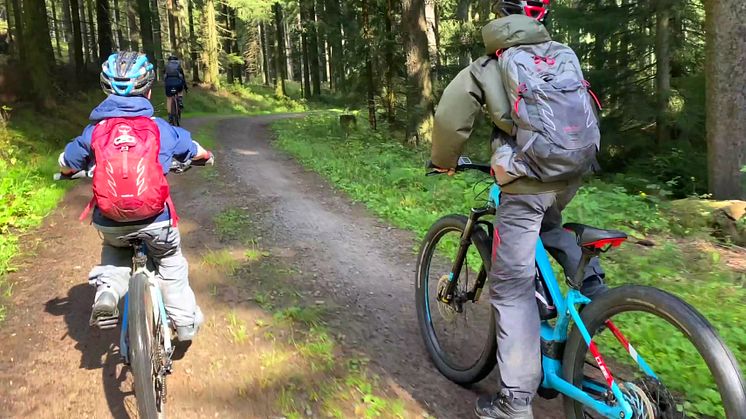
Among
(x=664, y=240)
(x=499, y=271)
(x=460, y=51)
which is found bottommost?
(x=664, y=240)

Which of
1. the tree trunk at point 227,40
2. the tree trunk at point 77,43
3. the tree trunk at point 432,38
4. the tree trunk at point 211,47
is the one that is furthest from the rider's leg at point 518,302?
the tree trunk at point 227,40

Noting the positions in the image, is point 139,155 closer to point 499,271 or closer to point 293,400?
point 293,400

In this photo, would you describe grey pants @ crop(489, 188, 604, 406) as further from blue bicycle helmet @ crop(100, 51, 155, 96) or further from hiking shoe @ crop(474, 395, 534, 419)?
blue bicycle helmet @ crop(100, 51, 155, 96)

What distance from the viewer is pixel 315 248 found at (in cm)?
628

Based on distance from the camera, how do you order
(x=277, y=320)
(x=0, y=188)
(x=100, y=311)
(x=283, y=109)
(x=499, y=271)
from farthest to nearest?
(x=283, y=109) → (x=0, y=188) → (x=277, y=320) → (x=100, y=311) → (x=499, y=271)

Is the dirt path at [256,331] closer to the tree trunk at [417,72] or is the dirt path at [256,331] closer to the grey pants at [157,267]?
the grey pants at [157,267]

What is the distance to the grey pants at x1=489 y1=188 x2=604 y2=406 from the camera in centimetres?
268

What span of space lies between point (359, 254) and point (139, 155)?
347cm

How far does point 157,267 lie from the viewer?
3.47m

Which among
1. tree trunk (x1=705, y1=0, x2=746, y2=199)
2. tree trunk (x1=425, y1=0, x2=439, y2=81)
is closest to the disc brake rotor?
tree trunk (x1=705, y1=0, x2=746, y2=199)

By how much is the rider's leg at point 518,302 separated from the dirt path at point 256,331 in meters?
0.53

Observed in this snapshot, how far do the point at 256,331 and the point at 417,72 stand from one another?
1041 centimetres

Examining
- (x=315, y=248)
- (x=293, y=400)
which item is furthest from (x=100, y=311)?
(x=315, y=248)

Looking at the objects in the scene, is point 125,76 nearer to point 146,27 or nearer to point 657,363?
point 657,363
